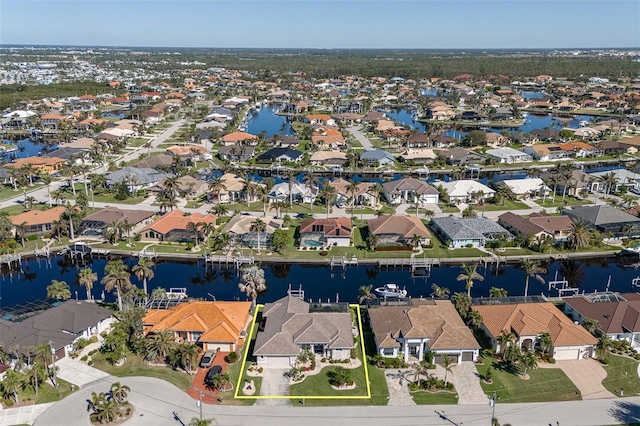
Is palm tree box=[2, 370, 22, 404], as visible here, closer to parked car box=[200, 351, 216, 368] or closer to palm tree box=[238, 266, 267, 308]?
parked car box=[200, 351, 216, 368]

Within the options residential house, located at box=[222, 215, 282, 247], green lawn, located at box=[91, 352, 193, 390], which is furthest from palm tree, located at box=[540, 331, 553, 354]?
residential house, located at box=[222, 215, 282, 247]

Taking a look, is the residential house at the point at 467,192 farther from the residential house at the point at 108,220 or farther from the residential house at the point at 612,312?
→ the residential house at the point at 108,220

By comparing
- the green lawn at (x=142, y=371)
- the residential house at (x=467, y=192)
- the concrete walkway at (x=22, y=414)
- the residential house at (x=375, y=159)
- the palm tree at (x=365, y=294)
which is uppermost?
the residential house at (x=375, y=159)

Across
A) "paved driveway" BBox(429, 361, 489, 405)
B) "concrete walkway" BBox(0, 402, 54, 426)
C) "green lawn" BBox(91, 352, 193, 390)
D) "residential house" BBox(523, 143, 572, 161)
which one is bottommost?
"concrete walkway" BBox(0, 402, 54, 426)

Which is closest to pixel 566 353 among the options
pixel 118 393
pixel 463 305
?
pixel 463 305

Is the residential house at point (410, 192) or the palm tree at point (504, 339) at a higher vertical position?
the residential house at point (410, 192)

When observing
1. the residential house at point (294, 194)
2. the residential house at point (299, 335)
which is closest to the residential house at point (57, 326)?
the residential house at point (299, 335)

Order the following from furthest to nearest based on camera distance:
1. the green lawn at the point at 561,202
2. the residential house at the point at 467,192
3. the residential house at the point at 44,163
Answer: the residential house at the point at 44,163, the residential house at the point at 467,192, the green lawn at the point at 561,202
